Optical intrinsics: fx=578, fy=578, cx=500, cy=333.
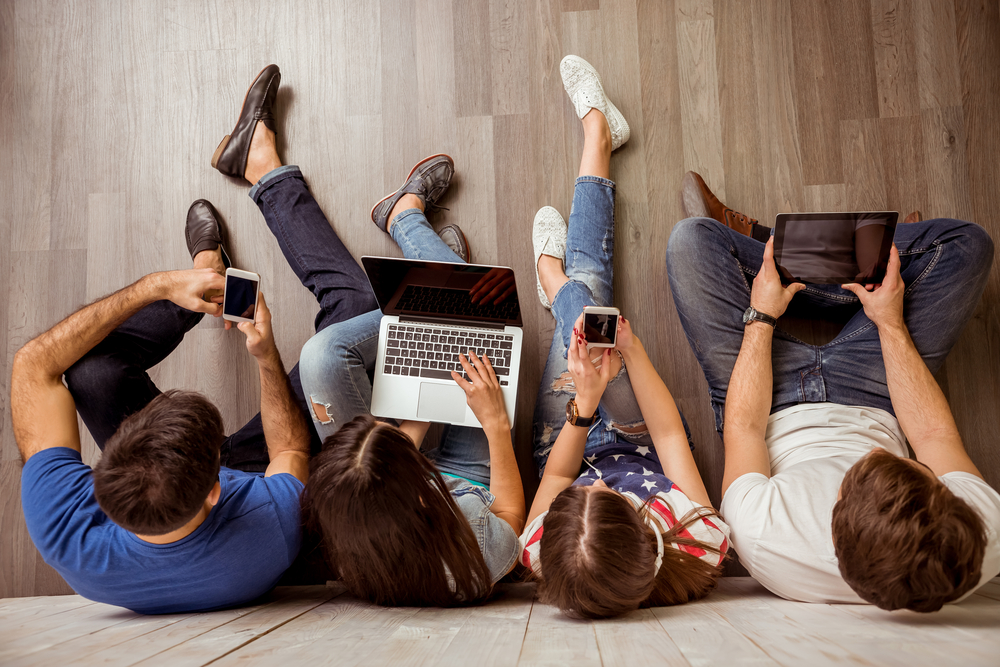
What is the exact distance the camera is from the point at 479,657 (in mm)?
912

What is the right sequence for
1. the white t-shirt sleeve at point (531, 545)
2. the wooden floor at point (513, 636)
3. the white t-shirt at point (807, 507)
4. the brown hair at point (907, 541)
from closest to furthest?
the wooden floor at point (513, 636), the brown hair at point (907, 541), the white t-shirt at point (807, 507), the white t-shirt sleeve at point (531, 545)

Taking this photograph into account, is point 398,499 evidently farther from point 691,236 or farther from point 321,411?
point 691,236

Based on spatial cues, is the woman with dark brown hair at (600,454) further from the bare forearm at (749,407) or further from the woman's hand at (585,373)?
the bare forearm at (749,407)

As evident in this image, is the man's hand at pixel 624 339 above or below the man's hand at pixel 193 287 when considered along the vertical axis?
below

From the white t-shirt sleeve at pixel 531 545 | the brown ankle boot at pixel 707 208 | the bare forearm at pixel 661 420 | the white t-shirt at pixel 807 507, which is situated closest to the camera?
the white t-shirt at pixel 807 507

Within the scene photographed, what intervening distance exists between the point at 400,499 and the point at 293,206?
1.21 meters

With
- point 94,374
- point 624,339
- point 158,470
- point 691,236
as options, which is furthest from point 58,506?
point 691,236

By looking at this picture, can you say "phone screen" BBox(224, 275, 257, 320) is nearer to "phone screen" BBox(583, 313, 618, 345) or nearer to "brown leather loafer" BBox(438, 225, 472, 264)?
"brown leather loafer" BBox(438, 225, 472, 264)

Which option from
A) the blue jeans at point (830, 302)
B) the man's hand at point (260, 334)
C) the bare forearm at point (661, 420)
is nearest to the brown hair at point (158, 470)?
the man's hand at point (260, 334)

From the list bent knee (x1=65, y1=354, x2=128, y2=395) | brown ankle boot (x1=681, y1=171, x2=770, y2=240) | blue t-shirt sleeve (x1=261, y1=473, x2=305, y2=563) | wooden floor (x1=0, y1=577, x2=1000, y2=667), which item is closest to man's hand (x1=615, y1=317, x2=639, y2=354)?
brown ankle boot (x1=681, y1=171, x2=770, y2=240)

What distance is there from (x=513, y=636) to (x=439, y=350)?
85cm

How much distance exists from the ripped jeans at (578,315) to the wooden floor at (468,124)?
12 centimetres

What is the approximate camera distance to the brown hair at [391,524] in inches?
45.0

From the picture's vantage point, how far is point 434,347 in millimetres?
1696
